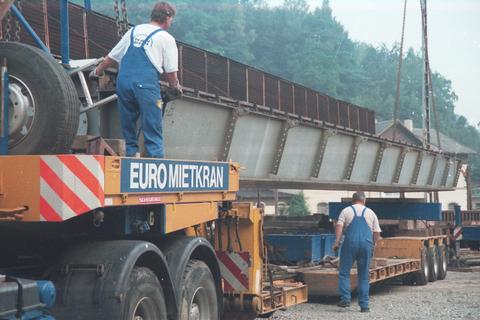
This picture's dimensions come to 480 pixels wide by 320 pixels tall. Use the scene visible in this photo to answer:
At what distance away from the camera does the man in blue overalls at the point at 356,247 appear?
12062mm

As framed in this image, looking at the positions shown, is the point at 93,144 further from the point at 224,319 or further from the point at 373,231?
the point at 373,231

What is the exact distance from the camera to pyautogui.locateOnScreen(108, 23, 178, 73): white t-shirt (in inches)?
265

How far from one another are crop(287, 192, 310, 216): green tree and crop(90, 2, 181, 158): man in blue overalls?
4683 centimetres

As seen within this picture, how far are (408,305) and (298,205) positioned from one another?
41273 millimetres

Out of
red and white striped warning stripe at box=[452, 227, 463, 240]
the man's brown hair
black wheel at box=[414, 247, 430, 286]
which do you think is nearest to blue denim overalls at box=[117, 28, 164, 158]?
the man's brown hair

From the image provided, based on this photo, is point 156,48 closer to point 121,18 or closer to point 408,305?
point 121,18

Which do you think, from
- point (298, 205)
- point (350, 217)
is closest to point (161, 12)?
point (350, 217)

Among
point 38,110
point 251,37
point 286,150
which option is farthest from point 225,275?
point 251,37

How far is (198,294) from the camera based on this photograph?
7.13 metres

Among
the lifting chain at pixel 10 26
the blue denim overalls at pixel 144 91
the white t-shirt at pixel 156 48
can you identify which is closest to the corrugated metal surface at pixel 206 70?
the lifting chain at pixel 10 26

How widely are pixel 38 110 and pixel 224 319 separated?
4.26m

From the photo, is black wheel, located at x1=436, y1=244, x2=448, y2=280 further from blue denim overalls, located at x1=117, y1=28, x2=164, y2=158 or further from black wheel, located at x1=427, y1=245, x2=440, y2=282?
blue denim overalls, located at x1=117, y1=28, x2=164, y2=158

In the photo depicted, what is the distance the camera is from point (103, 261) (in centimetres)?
555

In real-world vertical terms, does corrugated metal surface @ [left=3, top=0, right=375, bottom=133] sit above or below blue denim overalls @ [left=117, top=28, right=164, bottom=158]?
above
